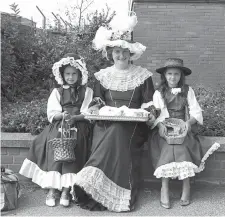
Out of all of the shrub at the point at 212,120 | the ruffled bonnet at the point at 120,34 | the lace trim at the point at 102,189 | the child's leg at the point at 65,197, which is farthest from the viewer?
the shrub at the point at 212,120

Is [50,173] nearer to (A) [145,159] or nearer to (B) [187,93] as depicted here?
(A) [145,159]

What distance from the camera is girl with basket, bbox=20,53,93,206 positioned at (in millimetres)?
3660

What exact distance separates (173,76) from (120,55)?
0.67 m

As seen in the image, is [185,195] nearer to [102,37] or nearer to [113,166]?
[113,166]

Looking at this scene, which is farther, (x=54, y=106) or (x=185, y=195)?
(x=54, y=106)

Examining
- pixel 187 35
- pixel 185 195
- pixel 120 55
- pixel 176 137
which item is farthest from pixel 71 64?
pixel 187 35

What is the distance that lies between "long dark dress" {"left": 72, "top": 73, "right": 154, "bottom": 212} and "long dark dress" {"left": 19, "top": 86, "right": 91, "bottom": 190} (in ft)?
0.53

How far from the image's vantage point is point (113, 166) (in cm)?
359

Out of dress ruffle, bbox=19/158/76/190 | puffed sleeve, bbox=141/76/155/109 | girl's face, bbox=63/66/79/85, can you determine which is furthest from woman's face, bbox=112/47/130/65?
dress ruffle, bbox=19/158/76/190

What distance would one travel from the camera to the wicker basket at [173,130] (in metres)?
3.70

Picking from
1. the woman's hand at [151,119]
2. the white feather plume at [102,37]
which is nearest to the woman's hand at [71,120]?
the woman's hand at [151,119]

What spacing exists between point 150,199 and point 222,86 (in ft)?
16.4

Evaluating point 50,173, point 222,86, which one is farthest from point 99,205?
point 222,86

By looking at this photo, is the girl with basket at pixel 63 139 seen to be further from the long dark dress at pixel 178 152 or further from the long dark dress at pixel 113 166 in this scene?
the long dark dress at pixel 178 152
